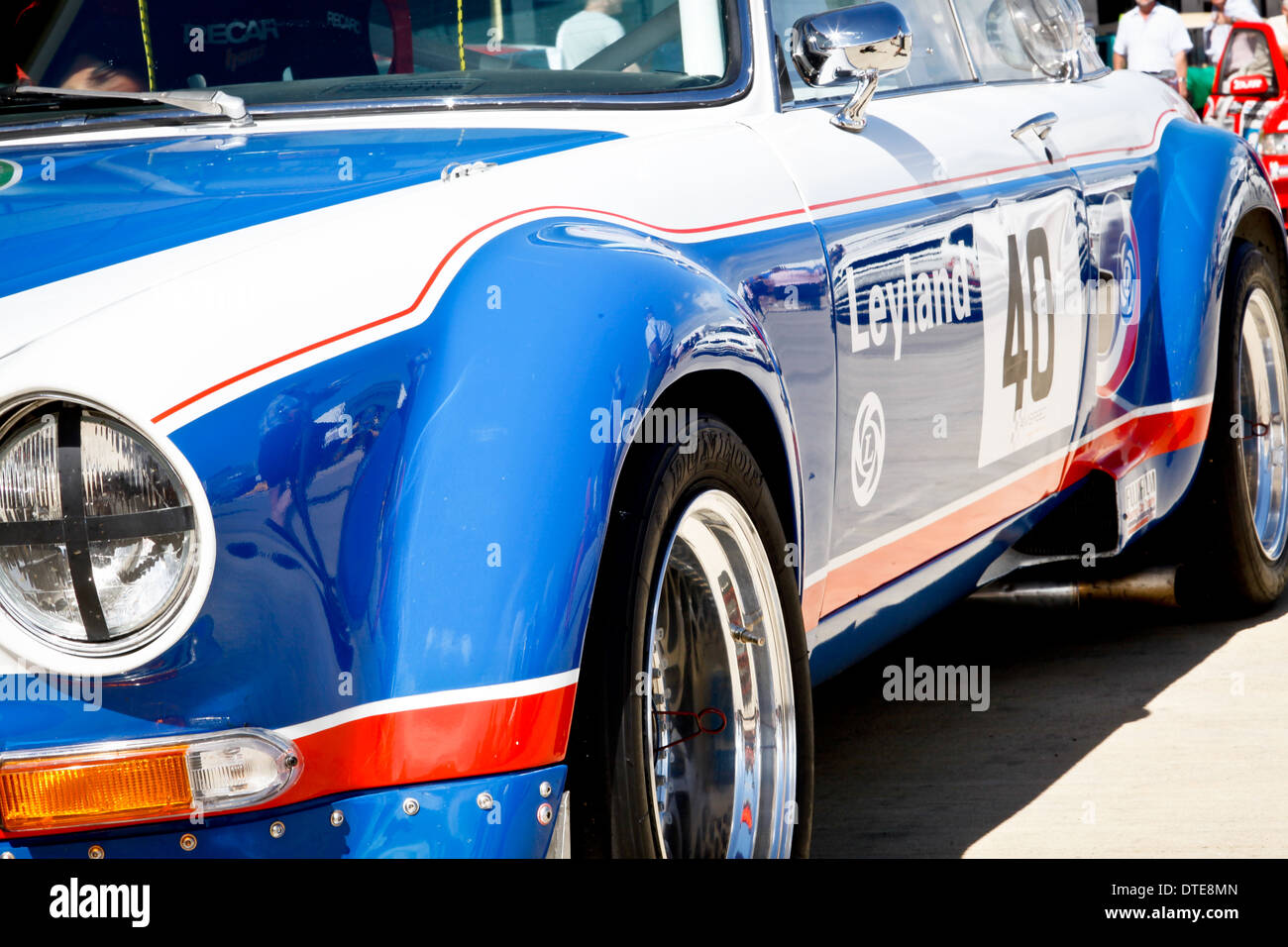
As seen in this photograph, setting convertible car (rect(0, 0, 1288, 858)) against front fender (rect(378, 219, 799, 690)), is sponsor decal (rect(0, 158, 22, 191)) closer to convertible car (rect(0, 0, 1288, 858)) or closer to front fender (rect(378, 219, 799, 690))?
convertible car (rect(0, 0, 1288, 858))

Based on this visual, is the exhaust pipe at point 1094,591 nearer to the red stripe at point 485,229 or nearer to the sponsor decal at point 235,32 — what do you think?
the red stripe at point 485,229

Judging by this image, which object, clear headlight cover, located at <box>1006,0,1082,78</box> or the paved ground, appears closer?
the paved ground

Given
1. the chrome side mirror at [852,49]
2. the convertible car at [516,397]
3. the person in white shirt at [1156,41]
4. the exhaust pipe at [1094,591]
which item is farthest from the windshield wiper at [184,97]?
the person in white shirt at [1156,41]

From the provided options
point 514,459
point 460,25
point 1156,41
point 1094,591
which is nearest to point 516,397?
point 514,459

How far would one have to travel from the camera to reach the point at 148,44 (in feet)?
9.41

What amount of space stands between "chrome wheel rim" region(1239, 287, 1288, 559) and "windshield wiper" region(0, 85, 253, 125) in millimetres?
2765

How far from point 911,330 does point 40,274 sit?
1428 millimetres

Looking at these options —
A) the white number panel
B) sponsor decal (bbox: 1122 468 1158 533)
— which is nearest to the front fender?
the white number panel

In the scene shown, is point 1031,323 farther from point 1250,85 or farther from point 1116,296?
point 1250,85

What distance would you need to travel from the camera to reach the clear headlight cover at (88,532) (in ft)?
5.07

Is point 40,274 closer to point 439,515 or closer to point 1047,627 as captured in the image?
point 439,515

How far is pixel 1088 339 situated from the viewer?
3461 mm

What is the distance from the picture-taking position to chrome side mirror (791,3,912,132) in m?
2.66

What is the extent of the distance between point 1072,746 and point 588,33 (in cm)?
176
